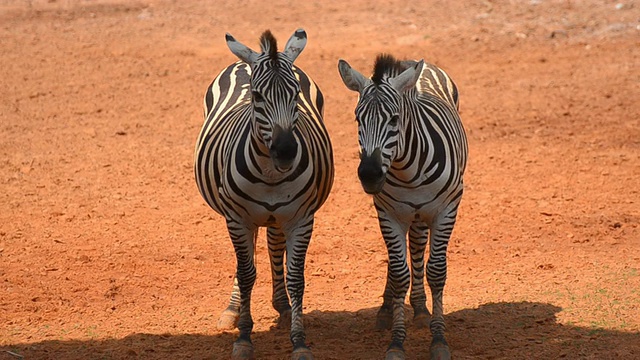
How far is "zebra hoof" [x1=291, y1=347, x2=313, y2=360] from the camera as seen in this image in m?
6.37

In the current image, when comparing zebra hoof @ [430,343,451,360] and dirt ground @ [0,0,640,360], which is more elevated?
dirt ground @ [0,0,640,360]

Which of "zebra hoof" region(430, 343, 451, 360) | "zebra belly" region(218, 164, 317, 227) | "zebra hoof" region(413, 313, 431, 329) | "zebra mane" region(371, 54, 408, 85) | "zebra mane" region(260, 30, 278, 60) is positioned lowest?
"zebra hoof" region(430, 343, 451, 360)

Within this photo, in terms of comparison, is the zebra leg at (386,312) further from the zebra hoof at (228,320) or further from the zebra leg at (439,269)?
the zebra hoof at (228,320)

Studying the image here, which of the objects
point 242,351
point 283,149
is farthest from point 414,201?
point 242,351

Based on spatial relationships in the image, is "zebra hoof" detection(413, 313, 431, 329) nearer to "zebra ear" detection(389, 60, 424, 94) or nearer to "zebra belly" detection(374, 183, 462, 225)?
"zebra belly" detection(374, 183, 462, 225)

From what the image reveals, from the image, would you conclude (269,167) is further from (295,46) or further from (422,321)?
(422,321)

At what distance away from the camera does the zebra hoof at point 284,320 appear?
24.2 feet

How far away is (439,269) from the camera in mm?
6570

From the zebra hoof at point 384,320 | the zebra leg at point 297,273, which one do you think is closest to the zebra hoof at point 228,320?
the zebra leg at point 297,273

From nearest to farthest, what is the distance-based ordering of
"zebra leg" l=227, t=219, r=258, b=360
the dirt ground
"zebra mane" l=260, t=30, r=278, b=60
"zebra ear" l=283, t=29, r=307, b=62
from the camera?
1. "zebra mane" l=260, t=30, r=278, b=60
2. "zebra ear" l=283, t=29, r=307, b=62
3. "zebra leg" l=227, t=219, r=258, b=360
4. the dirt ground

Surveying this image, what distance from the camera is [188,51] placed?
1659cm

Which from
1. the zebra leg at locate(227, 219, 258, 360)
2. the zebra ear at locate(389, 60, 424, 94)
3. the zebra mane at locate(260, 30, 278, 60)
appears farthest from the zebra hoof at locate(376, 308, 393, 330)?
the zebra mane at locate(260, 30, 278, 60)

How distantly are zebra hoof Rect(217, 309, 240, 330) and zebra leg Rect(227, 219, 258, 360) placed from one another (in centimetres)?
56

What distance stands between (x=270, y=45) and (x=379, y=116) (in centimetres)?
97
